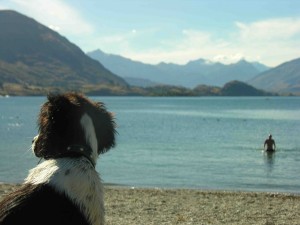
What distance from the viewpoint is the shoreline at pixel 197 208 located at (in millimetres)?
14289

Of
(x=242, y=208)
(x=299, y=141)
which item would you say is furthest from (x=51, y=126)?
(x=299, y=141)

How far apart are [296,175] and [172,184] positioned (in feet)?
27.8

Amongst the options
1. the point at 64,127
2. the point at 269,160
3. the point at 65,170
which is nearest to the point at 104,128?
the point at 64,127

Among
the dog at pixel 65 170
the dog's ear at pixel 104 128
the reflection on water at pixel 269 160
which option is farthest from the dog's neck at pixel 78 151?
the reflection on water at pixel 269 160

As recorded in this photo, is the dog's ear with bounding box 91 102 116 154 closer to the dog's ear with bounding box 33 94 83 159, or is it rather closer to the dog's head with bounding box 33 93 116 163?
the dog's head with bounding box 33 93 116 163

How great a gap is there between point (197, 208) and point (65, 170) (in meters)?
12.8

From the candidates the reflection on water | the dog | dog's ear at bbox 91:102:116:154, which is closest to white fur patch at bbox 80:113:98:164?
the dog

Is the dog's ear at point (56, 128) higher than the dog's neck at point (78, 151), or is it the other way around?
the dog's ear at point (56, 128)

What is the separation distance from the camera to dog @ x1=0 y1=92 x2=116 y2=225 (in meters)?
4.05

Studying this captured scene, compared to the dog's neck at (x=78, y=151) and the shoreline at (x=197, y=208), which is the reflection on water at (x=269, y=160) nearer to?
the shoreline at (x=197, y=208)

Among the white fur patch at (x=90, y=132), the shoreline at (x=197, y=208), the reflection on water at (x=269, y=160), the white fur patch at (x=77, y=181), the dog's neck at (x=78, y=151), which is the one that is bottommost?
the reflection on water at (x=269, y=160)

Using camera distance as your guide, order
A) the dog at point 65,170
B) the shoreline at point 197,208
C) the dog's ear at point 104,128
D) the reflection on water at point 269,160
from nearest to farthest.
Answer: the dog at point 65,170
the dog's ear at point 104,128
the shoreline at point 197,208
the reflection on water at point 269,160

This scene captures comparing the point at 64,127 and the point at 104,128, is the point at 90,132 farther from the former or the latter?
the point at 104,128

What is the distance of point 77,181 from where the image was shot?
171 inches
